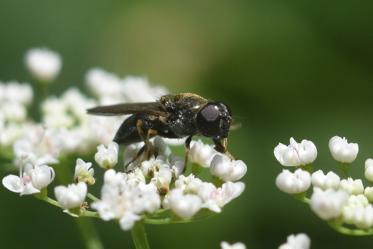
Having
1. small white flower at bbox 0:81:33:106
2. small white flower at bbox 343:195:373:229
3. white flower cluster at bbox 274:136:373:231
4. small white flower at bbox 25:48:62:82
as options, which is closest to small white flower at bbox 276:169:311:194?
white flower cluster at bbox 274:136:373:231

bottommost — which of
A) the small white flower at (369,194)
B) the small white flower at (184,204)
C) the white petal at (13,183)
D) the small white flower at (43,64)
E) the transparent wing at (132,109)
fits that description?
the white petal at (13,183)

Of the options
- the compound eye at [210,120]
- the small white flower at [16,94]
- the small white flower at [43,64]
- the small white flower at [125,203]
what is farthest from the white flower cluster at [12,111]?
the small white flower at [125,203]

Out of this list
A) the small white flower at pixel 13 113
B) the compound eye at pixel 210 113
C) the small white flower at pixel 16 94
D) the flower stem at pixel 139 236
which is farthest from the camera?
the small white flower at pixel 16 94

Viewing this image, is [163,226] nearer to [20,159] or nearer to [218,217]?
[218,217]

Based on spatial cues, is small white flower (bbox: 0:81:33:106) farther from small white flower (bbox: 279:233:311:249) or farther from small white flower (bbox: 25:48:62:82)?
small white flower (bbox: 279:233:311:249)

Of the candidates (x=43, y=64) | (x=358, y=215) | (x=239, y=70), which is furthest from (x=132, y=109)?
(x=239, y=70)

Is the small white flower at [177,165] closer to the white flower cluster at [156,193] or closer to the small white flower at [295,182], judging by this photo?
the white flower cluster at [156,193]
